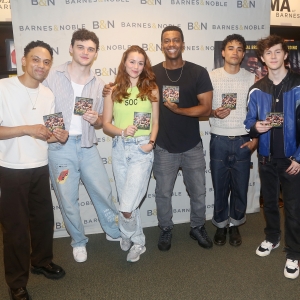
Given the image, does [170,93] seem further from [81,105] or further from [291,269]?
[291,269]

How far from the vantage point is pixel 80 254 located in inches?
134

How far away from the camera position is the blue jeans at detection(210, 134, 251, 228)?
11.5 ft

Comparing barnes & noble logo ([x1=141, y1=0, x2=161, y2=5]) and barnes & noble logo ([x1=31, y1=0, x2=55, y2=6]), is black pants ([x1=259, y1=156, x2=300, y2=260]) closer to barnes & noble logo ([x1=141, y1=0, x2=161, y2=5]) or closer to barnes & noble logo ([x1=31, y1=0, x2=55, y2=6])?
barnes & noble logo ([x1=141, y1=0, x2=161, y2=5])

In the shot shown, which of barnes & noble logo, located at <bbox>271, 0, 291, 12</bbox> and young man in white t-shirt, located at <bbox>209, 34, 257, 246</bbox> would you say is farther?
barnes & noble logo, located at <bbox>271, 0, 291, 12</bbox>

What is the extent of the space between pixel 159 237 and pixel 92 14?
8.77 ft

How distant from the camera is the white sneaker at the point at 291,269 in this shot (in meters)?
2.99

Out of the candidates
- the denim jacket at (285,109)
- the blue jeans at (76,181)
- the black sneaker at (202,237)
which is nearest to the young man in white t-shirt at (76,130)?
the blue jeans at (76,181)

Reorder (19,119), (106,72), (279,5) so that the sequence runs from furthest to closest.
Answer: (279,5) < (106,72) < (19,119)

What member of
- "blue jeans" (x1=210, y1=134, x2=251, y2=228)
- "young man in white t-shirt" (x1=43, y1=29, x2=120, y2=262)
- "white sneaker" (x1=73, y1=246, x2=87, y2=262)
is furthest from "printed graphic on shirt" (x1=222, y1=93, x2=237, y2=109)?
"white sneaker" (x1=73, y1=246, x2=87, y2=262)

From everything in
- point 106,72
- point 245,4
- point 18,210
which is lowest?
point 18,210

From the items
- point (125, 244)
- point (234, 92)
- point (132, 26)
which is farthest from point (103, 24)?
point (125, 244)

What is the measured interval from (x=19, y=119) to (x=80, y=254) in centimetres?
160

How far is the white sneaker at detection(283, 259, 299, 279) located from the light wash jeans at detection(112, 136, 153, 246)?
1.52 m

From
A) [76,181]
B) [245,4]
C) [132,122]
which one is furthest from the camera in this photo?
[245,4]
